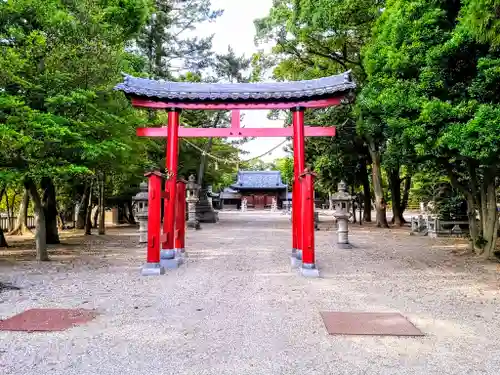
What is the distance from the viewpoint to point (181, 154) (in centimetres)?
2303

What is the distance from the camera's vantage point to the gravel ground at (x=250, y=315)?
3736 millimetres

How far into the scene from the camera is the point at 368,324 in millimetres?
4930

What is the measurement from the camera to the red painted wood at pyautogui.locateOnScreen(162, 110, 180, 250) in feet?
30.2

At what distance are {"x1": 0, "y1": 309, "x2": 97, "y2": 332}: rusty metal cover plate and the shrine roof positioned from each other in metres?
46.1

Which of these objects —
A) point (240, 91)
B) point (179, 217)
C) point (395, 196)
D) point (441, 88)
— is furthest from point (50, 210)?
point (395, 196)

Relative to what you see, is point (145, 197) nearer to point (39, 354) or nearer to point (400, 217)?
point (39, 354)

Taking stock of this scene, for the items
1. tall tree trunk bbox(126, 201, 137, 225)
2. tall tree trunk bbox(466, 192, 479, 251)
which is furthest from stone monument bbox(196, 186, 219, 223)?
tall tree trunk bbox(466, 192, 479, 251)

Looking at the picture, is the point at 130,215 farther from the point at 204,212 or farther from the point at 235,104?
the point at 235,104

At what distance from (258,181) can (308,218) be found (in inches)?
1747

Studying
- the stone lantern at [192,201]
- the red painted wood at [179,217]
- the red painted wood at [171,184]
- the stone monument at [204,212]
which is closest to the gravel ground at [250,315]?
the red painted wood at [179,217]

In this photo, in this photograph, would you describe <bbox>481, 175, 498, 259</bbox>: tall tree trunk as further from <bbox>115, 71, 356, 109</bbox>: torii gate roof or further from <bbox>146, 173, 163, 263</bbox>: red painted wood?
<bbox>146, 173, 163, 263</bbox>: red painted wood

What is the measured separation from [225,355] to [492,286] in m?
5.80

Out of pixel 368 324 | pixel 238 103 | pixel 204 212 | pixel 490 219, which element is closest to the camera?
pixel 368 324

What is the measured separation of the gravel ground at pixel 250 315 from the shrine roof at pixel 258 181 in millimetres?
40917
